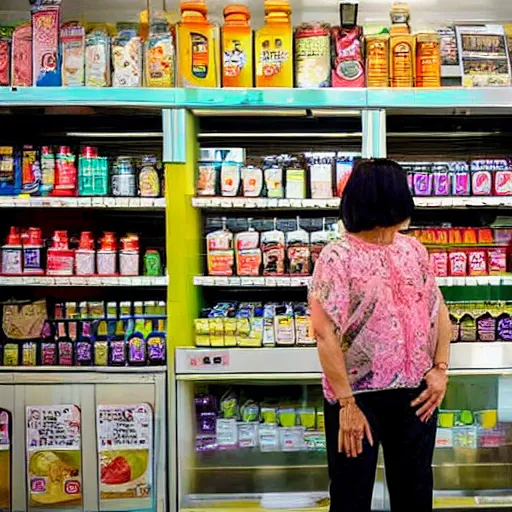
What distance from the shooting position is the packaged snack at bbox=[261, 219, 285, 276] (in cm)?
329

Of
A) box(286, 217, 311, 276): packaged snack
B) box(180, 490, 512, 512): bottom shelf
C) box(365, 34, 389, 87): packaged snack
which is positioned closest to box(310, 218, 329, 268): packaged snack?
box(286, 217, 311, 276): packaged snack

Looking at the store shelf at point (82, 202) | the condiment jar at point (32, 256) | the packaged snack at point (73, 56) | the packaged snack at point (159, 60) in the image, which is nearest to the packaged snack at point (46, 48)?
the packaged snack at point (73, 56)

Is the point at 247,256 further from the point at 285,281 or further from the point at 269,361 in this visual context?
the point at 269,361

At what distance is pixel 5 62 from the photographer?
10.4 feet

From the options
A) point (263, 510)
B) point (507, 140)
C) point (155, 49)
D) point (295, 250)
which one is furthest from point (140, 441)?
point (507, 140)

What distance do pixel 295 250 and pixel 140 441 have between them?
1.09 meters

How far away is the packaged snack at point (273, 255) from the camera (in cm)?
329

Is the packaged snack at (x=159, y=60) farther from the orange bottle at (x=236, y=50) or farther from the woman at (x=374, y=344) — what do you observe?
the woman at (x=374, y=344)

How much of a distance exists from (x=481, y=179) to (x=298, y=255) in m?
0.89

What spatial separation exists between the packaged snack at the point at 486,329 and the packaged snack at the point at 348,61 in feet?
3.89

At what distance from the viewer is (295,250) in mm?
3305

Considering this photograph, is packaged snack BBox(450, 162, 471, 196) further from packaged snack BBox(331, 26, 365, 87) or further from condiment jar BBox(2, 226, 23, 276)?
condiment jar BBox(2, 226, 23, 276)

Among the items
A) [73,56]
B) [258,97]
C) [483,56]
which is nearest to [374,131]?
[258,97]

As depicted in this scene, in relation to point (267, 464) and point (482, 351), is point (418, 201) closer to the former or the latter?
point (482, 351)
